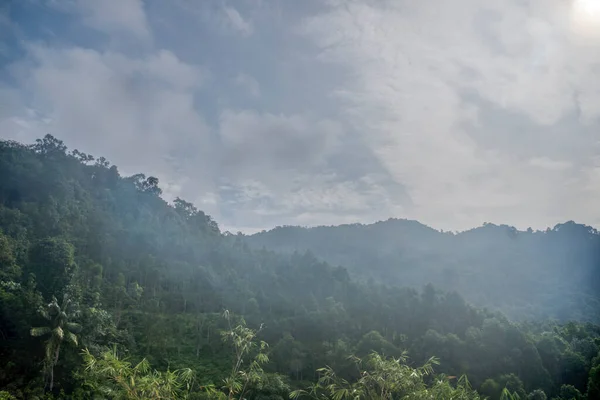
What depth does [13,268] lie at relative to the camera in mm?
29844

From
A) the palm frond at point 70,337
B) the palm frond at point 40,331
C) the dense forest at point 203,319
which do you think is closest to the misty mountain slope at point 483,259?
the dense forest at point 203,319

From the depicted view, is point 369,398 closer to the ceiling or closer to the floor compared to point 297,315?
closer to the ceiling

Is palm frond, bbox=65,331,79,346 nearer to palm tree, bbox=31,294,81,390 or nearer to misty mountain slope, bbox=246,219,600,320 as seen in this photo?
palm tree, bbox=31,294,81,390

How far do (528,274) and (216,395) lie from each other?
111 metres

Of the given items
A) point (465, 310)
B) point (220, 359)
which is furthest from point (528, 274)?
point (220, 359)

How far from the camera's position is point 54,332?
21219mm

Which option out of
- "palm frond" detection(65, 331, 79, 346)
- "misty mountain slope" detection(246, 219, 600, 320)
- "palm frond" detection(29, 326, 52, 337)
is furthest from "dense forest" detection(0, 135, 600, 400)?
"misty mountain slope" detection(246, 219, 600, 320)

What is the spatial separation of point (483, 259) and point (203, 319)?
9428 centimetres

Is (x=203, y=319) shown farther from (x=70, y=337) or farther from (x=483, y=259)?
(x=483, y=259)

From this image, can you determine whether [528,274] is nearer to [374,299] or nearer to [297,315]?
[374,299]

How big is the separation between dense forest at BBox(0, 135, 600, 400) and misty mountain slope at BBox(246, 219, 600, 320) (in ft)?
8.87

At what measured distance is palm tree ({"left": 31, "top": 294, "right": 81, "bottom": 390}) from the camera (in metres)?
21.2

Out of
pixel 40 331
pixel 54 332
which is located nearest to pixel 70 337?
pixel 54 332

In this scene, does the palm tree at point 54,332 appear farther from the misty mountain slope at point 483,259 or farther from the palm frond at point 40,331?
the misty mountain slope at point 483,259
